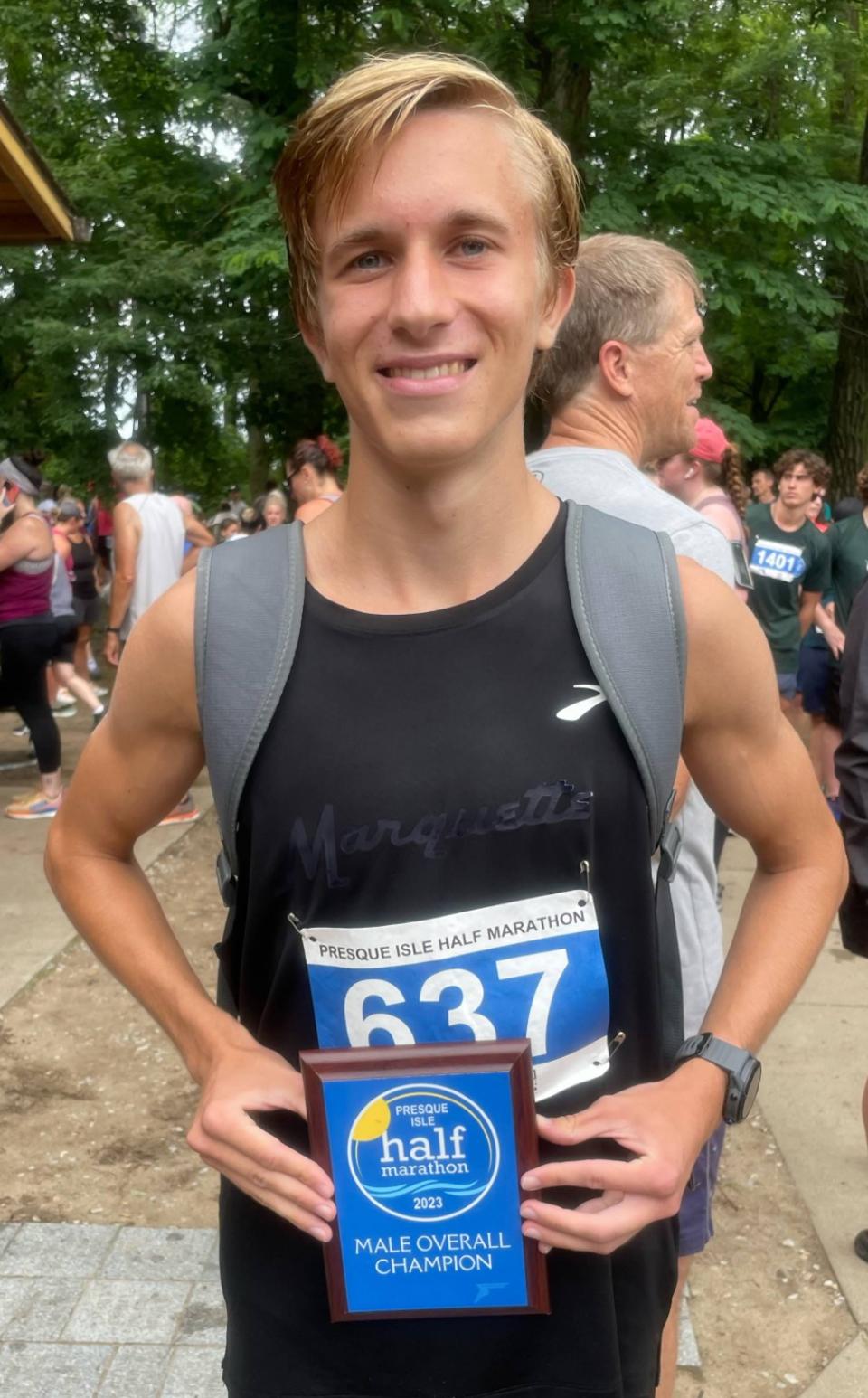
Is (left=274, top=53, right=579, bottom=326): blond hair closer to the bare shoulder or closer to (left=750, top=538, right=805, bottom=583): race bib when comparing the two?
the bare shoulder

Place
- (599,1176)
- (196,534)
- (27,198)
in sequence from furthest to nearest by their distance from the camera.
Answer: (196,534), (27,198), (599,1176)

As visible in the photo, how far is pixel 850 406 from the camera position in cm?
1677

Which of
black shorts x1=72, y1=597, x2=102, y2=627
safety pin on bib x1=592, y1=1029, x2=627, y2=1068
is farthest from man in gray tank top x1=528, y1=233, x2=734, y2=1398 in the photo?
black shorts x1=72, y1=597, x2=102, y2=627

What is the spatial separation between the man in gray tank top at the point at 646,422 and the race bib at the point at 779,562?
18.2 feet

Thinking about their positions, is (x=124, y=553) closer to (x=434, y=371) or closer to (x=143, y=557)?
(x=143, y=557)

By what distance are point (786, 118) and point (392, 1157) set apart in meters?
15.2

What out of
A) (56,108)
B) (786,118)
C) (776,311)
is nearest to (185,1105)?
(776,311)


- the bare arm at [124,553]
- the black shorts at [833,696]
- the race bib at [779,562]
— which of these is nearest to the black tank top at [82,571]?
the bare arm at [124,553]

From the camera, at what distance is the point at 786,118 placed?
14.5m

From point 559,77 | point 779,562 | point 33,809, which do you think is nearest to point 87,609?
point 33,809

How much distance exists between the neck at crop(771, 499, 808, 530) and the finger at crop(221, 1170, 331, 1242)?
7.35 m

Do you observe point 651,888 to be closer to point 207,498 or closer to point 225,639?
point 225,639

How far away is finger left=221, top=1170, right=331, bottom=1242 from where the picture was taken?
1.33m

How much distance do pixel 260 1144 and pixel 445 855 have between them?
33cm
